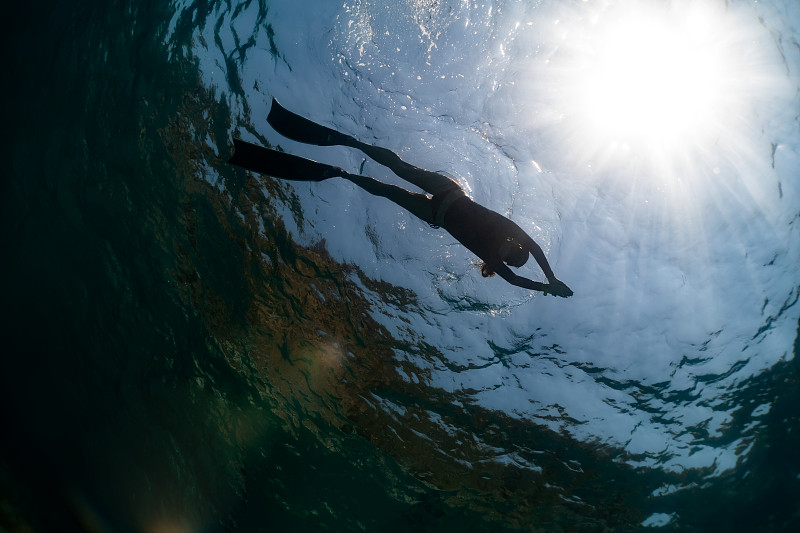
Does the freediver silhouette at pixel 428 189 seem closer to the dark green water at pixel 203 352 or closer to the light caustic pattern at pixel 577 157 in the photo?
the light caustic pattern at pixel 577 157

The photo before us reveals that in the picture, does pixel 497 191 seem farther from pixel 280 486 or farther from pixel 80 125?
pixel 280 486

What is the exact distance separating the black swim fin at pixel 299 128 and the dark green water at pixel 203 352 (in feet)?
8.90

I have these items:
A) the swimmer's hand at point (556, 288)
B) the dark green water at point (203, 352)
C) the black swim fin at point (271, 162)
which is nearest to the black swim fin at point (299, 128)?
the black swim fin at point (271, 162)

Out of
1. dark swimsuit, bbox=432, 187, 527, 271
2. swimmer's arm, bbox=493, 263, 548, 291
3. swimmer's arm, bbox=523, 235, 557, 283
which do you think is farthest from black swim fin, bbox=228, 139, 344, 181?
swimmer's arm, bbox=523, 235, 557, 283

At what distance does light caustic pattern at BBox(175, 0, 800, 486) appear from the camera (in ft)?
23.2

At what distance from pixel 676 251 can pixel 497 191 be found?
13.2 feet

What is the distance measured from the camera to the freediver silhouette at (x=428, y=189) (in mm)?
5836

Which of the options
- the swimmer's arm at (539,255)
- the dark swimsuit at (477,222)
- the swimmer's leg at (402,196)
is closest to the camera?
the swimmer's arm at (539,255)

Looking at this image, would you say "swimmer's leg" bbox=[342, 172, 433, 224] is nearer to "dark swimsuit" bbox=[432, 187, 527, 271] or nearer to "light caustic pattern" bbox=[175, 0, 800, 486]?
"dark swimsuit" bbox=[432, 187, 527, 271]

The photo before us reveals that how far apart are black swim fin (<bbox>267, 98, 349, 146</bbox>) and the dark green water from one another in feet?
8.90

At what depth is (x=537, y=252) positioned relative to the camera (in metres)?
5.78

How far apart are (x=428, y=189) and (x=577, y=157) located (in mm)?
3677

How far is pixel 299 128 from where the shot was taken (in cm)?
620

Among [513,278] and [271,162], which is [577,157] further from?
[271,162]
